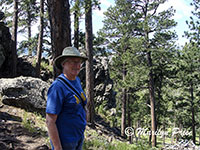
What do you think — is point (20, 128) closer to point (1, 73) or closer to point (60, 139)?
point (60, 139)

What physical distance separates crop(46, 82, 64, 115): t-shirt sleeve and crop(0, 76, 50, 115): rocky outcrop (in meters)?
5.48

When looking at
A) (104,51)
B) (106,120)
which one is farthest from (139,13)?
(106,120)

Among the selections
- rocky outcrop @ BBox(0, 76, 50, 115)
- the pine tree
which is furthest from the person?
the pine tree

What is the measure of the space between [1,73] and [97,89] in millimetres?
8203

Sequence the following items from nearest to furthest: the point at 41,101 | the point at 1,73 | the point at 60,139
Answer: the point at 60,139, the point at 41,101, the point at 1,73

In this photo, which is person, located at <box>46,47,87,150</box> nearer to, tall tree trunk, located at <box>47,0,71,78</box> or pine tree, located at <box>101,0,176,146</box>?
tall tree trunk, located at <box>47,0,71,78</box>

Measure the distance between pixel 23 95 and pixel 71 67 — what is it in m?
5.45

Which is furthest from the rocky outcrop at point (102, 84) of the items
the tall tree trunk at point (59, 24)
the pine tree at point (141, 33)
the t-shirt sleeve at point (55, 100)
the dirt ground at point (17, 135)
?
the t-shirt sleeve at point (55, 100)

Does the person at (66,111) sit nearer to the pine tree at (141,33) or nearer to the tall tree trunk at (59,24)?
the tall tree trunk at (59,24)

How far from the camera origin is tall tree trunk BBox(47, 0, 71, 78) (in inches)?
182

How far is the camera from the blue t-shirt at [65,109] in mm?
2205

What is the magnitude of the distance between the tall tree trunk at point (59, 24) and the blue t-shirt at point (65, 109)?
248cm

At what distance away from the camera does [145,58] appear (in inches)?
698

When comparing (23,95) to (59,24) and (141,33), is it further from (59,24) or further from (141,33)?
(141,33)
